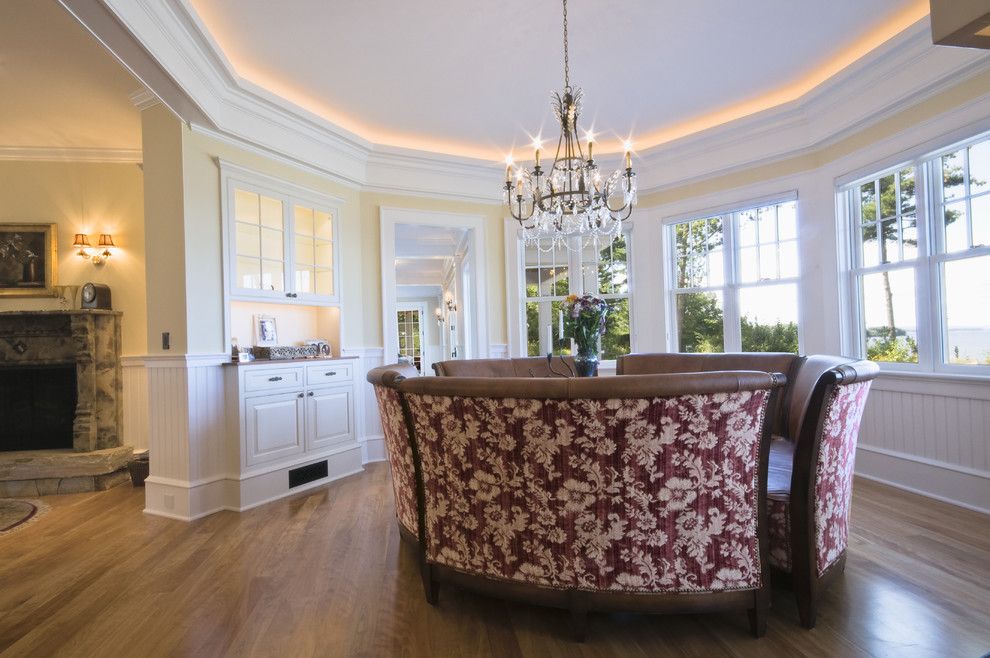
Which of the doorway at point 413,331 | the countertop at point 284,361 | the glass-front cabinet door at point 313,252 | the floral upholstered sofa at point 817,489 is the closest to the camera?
the floral upholstered sofa at point 817,489

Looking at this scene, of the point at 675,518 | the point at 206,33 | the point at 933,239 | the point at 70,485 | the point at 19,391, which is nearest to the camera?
the point at 675,518

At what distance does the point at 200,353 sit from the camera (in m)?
3.35

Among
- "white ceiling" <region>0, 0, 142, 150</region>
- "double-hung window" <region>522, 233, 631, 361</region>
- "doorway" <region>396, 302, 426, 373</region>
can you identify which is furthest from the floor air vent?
"doorway" <region>396, 302, 426, 373</region>

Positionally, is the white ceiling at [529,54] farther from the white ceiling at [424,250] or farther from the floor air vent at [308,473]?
the floor air vent at [308,473]

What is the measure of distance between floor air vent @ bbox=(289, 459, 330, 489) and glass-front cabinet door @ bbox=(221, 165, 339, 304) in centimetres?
133

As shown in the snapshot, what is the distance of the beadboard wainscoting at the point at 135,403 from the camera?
14.4 ft

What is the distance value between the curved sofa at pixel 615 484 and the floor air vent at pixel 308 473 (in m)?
2.45

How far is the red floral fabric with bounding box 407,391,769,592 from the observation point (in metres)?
1.55

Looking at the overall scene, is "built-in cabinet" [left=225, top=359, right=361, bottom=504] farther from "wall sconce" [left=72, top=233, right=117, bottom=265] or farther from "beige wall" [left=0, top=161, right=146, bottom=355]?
"wall sconce" [left=72, top=233, right=117, bottom=265]

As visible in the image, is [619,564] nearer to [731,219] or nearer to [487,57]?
[487,57]

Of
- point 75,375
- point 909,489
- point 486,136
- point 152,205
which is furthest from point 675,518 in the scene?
point 75,375

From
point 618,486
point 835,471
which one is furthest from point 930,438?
point 618,486

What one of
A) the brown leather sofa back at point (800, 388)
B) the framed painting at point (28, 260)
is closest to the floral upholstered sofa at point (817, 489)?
the brown leather sofa back at point (800, 388)

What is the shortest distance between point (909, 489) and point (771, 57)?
3.11 meters
